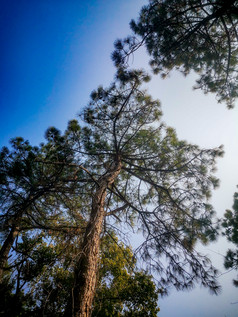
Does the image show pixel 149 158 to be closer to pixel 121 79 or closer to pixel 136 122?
pixel 136 122

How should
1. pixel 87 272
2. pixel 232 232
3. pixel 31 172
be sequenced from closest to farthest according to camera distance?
pixel 87 272, pixel 31 172, pixel 232 232

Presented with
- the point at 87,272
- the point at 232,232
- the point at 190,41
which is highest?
the point at 190,41

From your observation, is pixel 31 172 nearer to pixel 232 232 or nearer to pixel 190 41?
pixel 190 41

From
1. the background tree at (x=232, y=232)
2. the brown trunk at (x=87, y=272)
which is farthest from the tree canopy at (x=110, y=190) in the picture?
the background tree at (x=232, y=232)

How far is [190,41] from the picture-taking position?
4.11 metres

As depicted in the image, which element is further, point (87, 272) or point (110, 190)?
point (110, 190)

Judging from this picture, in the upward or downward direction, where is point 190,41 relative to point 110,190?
upward

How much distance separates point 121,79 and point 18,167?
119 inches

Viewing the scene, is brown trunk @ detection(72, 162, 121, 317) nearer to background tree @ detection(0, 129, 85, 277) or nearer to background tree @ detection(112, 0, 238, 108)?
background tree @ detection(0, 129, 85, 277)

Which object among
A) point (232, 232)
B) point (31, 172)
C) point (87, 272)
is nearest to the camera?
point (87, 272)

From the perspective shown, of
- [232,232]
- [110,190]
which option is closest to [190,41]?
[110,190]

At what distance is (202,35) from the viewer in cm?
386

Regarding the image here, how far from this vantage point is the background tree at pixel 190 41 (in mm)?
3471

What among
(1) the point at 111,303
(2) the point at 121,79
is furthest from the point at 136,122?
(1) the point at 111,303
